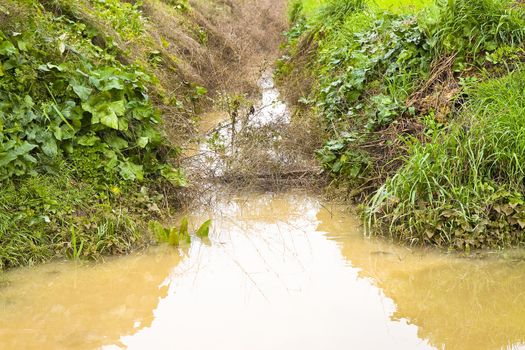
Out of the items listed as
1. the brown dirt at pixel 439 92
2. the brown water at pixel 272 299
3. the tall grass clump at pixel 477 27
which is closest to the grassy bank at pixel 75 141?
the brown water at pixel 272 299

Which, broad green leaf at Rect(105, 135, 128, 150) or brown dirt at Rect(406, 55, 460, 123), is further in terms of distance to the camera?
brown dirt at Rect(406, 55, 460, 123)

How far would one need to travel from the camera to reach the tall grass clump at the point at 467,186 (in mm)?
5191

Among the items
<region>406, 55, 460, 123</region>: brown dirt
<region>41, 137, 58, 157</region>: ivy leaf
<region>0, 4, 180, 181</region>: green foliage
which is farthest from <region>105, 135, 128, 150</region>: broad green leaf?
→ <region>406, 55, 460, 123</region>: brown dirt

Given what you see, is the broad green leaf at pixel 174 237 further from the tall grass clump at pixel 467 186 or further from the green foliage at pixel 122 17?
the green foliage at pixel 122 17

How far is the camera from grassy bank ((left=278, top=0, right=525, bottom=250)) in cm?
527

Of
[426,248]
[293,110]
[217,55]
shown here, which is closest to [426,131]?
[426,248]

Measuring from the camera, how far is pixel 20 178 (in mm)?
5297

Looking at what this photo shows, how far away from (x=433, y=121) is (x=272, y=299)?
8.09 ft

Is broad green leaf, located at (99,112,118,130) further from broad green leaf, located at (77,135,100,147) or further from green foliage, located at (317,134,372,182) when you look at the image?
green foliage, located at (317,134,372,182)

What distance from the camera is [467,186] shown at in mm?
5355

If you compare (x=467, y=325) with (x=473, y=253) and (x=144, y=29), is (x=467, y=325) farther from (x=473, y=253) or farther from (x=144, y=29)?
(x=144, y=29)

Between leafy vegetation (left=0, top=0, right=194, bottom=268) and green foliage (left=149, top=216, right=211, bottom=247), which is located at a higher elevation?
leafy vegetation (left=0, top=0, right=194, bottom=268)

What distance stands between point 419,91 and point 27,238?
4109 mm

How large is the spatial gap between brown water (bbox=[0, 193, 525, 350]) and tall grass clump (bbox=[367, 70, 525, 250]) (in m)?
0.23
